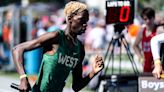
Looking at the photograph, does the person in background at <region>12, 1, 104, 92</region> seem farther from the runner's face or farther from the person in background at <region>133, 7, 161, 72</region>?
the person in background at <region>133, 7, 161, 72</region>

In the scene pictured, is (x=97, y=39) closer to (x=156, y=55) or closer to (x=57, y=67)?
(x=156, y=55)

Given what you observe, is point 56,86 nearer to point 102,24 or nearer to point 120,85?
point 120,85

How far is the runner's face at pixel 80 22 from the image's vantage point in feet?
19.3

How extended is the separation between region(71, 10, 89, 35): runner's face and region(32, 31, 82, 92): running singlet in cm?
15

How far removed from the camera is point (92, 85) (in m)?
11.2

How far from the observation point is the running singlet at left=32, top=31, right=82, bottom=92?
5926 millimetres

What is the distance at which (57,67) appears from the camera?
595 centimetres

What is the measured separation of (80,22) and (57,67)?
0.46 metres

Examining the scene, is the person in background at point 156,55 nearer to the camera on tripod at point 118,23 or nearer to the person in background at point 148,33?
the camera on tripod at point 118,23

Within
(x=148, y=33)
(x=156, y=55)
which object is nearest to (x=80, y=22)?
(x=156, y=55)

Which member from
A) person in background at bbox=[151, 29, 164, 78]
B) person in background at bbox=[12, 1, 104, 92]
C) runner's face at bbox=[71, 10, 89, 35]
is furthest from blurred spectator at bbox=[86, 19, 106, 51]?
runner's face at bbox=[71, 10, 89, 35]

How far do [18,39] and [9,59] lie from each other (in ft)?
2.48

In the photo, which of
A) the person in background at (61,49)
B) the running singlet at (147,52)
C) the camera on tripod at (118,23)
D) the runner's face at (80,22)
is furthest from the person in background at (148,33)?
the runner's face at (80,22)

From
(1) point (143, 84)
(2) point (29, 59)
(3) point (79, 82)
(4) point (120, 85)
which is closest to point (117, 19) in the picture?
(4) point (120, 85)
